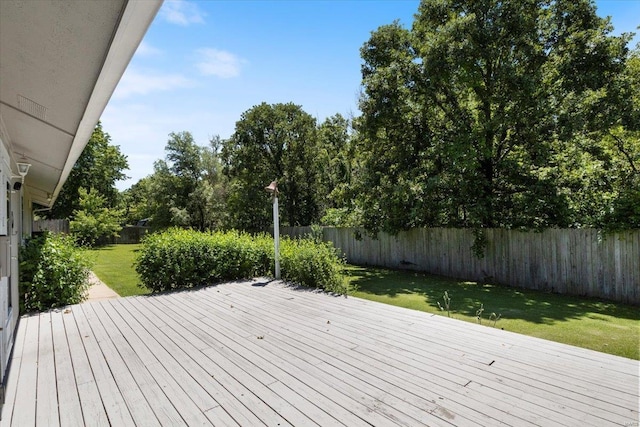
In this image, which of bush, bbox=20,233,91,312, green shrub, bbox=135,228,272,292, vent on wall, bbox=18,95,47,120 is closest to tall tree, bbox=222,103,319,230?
green shrub, bbox=135,228,272,292

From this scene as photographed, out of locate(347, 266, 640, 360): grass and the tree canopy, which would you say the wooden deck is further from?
the tree canopy

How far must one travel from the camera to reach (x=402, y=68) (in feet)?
32.3

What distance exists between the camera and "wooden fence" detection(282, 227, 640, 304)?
21.8 feet

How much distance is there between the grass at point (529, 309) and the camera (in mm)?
4625

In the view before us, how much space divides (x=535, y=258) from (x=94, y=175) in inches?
1000

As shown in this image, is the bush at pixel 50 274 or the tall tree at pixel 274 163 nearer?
the bush at pixel 50 274

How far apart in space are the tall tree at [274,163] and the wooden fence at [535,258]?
26.9ft

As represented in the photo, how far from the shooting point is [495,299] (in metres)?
6.99

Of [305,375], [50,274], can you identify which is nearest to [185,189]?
[50,274]

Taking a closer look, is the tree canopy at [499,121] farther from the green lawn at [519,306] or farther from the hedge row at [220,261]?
the hedge row at [220,261]

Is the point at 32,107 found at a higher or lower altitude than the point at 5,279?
higher

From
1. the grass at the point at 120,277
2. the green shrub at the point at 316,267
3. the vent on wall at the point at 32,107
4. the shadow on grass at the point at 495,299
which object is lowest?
the shadow on grass at the point at 495,299

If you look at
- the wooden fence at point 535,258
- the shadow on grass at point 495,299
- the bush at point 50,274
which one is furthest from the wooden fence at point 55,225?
the shadow on grass at point 495,299

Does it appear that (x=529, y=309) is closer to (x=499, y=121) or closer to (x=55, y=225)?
(x=499, y=121)
